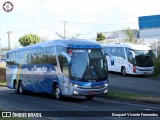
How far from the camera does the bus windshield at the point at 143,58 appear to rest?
42000mm

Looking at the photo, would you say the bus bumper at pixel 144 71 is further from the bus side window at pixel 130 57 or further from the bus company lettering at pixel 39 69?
the bus company lettering at pixel 39 69

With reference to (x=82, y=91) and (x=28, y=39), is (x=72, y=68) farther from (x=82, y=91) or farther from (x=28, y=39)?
(x=28, y=39)

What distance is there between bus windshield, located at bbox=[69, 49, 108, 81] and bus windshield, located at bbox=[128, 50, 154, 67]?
1891cm

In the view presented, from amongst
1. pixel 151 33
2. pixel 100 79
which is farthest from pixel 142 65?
pixel 151 33

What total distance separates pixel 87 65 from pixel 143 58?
789 inches

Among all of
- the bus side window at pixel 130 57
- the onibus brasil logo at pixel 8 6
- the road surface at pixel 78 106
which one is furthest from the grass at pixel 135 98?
the bus side window at pixel 130 57

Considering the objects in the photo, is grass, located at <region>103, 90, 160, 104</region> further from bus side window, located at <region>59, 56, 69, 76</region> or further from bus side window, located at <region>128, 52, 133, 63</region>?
bus side window, located at <region>128, 52, 133, 63</region>

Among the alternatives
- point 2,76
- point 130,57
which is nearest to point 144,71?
point 130,57

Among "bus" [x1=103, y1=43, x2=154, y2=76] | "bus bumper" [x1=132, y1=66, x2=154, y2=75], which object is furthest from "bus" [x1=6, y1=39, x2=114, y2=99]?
"bus" [x1=103, y1=43, x2=154, y2=76]

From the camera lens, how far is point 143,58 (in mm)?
42219

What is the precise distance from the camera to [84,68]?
23.0m

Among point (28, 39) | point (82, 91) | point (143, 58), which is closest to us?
point (82, 91)

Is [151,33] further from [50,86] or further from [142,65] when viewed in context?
[50,86]

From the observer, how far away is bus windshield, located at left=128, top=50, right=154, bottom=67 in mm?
42000
